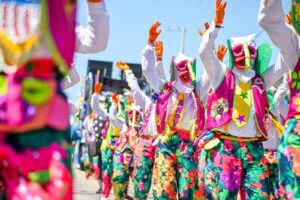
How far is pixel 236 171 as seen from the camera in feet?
18.6

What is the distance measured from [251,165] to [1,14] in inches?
121

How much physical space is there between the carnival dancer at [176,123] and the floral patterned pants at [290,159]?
2.98m

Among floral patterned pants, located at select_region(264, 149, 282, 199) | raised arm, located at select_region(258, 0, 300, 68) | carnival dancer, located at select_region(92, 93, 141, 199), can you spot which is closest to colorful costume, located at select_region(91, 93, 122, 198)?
carnival dancer, located at select_region(92, 93, 141, 199)

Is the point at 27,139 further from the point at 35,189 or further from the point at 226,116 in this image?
the point at 226,116

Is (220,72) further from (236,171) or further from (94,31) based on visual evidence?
(94,31)

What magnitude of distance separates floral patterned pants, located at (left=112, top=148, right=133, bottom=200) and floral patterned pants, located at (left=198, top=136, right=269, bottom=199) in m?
3.74

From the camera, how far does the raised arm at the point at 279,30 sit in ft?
13.5

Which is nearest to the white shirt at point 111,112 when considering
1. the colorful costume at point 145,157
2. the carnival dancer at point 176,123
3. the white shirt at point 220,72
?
the colorful costume at point 145,157

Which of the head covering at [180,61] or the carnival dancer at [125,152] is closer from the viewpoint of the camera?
the head covering at [180,61]

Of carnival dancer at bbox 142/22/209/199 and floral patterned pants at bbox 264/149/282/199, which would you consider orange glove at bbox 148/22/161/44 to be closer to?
carnival dancer at bbox 142/22/209/199

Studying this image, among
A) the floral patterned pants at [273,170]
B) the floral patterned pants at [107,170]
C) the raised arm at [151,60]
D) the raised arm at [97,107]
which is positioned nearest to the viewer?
the raised arm at [151,60]

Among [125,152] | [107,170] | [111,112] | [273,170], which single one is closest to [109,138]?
[111,112]

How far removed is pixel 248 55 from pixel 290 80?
199cm

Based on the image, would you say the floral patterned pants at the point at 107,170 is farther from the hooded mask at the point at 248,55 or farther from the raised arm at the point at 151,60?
the hooded mask at the point at 248,55
